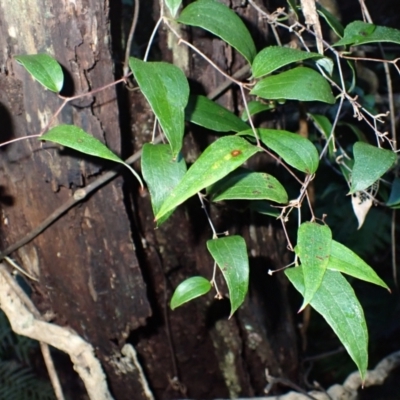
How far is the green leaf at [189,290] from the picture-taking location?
0.69m

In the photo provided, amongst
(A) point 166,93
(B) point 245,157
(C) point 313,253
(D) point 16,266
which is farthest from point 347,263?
(D) point 16,266

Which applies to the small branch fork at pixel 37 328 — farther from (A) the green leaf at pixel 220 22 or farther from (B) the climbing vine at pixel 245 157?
(A) the green leaf at pixel 220 22

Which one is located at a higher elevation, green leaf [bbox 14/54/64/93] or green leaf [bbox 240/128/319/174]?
green leaf [bbox 14/54/64/93]

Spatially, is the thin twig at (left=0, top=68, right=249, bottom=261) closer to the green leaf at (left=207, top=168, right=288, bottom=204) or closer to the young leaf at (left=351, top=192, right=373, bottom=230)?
the green leaf at (left=207, top=168, right=288, bottom=204)

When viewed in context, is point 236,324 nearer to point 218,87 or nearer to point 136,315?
point 136,315

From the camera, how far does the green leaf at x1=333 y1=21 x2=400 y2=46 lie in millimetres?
631

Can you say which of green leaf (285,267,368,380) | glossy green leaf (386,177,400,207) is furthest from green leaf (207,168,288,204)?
glossy green leaf (386,177,400,207)

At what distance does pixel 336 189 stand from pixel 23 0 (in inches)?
41.9

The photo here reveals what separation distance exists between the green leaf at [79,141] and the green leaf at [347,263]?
0.22 metres

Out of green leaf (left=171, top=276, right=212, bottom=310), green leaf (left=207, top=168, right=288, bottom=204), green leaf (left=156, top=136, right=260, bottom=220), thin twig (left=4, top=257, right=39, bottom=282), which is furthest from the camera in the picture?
thin twig (left=4, top=257, right=39, bottom=282)

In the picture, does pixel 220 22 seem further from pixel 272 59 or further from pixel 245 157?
pixel 245 157

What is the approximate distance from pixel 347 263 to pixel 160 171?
0.23 m

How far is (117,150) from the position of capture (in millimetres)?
726

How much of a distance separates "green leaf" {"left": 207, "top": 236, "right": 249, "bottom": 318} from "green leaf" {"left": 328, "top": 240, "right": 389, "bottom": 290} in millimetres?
106
